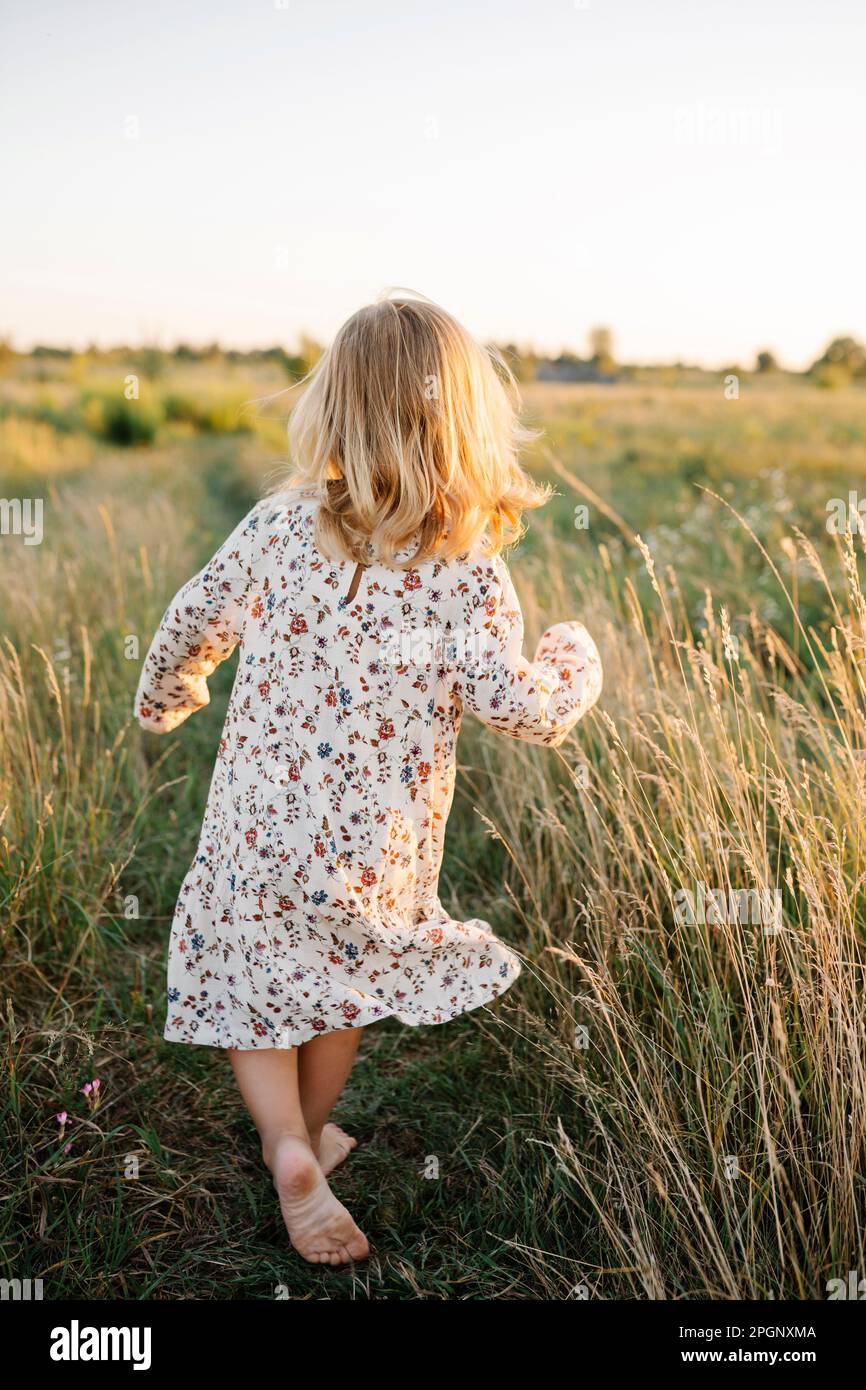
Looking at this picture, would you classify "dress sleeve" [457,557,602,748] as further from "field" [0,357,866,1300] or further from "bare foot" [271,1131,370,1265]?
"bare foot" [271,1131,370,1265]

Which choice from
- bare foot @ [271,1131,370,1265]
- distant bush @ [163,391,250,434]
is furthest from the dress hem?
distant bush @ [163,391,250,434]

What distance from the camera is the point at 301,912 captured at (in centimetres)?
180

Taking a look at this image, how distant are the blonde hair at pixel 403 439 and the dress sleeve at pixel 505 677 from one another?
0.08 meters

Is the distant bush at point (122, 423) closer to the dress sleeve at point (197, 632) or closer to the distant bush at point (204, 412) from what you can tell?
the distant bush at point (204, 412)

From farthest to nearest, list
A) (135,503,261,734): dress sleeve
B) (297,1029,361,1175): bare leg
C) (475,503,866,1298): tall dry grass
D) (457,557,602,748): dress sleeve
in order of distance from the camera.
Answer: (297,1029,361,1175): bare leg, (135,503,261,734): dress sleeve, (457,557,602,748): dress sleeve, (475,503,866,1298): tall dry grass

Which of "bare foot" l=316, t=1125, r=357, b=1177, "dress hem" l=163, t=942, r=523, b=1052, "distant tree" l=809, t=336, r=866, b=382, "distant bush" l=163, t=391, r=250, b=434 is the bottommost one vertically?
"bare foot" l=316, t=1125, r=357, b=1177

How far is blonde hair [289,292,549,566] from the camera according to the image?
5.44 ft

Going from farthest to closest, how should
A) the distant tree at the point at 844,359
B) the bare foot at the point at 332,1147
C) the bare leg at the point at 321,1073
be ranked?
the distant tree at the point at 844,359, the bare foot at the point at 332,1147, the bare leg at the point at 321,1073

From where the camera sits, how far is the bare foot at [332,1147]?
2.02 metres

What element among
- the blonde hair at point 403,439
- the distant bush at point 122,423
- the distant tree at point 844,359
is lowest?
the blonde hair at point 403,439

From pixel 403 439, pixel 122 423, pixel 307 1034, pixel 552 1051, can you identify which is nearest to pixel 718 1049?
pixel 552 1051

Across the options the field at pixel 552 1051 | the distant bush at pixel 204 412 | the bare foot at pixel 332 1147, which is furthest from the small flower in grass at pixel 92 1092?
the distant bush at pixel 204 412
